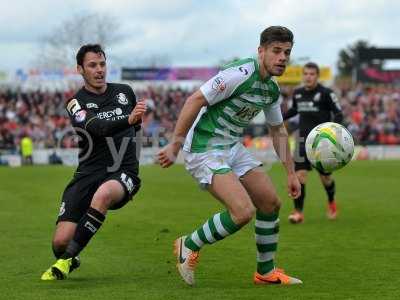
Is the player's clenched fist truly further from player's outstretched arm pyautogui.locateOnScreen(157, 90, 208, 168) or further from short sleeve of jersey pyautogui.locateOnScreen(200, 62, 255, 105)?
short sleeve of jersey pyautogui.locateOnScreen(200, 62, 255, 105)

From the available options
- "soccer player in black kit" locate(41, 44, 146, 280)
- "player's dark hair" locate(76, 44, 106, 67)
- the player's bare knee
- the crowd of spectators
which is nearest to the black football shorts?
"soccer player in black kit" locate(41, 44, 146, 280)

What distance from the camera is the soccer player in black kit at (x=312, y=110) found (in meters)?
13.7

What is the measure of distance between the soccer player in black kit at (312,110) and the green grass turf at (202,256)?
0.68 metres

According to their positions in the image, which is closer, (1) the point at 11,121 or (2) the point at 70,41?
(1) the point at 11,121

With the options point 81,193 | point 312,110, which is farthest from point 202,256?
point 312,110

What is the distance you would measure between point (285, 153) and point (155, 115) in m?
36.8

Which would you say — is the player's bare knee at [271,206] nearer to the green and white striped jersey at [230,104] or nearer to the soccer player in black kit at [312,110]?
the green and white striped jersey at [230,104]

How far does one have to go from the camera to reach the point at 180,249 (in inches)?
297

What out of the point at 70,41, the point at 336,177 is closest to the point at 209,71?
the point at 70,41

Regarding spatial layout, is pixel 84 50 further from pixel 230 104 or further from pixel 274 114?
pixel 274 114

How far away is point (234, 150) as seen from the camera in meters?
7.58

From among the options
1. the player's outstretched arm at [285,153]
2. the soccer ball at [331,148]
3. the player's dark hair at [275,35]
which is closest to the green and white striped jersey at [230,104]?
the player's dark hair at [275,35]

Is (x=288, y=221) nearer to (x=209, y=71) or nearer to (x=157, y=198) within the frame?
(x=157, y=198)

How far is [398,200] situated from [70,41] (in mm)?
51061
